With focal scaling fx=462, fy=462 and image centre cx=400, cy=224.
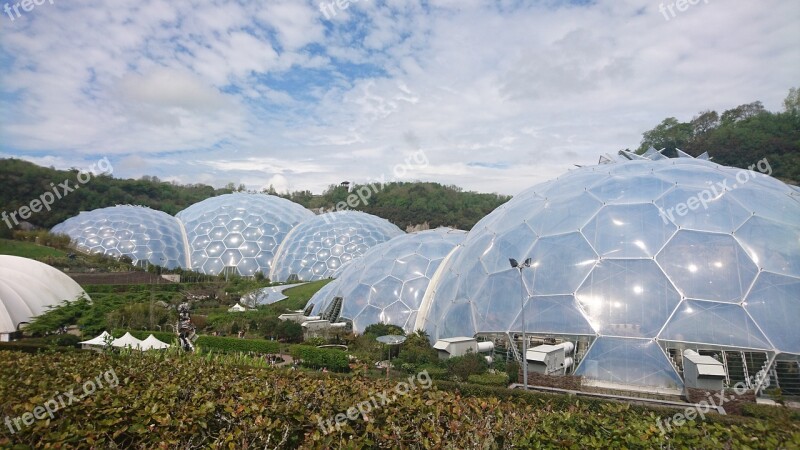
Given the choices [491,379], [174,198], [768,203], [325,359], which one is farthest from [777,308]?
[174,198]

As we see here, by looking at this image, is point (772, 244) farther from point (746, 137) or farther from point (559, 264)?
point (746, 137)

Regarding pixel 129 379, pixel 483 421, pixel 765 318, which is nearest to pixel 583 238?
pixel 765 318

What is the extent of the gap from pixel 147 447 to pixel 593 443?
5.19 metres

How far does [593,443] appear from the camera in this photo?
15.5 ft

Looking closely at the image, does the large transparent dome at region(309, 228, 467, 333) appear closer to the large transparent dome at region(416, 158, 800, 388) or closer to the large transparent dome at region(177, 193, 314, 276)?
the large transparent dome at region(416, 158, 800, 388)

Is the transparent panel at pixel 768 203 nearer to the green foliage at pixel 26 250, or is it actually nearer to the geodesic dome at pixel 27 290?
the geodesic dome at pixel 27 290

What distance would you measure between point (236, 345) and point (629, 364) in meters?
15.7

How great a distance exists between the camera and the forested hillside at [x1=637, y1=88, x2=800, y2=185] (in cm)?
4719

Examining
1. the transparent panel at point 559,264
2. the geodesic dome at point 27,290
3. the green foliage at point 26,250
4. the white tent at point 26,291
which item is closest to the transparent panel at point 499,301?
the transparent panel at point 559,264

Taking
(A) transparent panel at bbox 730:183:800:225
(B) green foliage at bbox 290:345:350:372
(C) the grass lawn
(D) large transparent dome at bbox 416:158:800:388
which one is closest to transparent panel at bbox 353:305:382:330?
(B) green foliage at bbox 290:345:350:372

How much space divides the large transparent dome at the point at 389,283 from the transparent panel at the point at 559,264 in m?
7.63

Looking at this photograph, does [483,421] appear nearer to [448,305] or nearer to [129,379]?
[129,379]

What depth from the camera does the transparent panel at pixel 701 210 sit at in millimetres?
13875

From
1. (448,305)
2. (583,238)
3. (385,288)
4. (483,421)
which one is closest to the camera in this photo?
(483,421)
